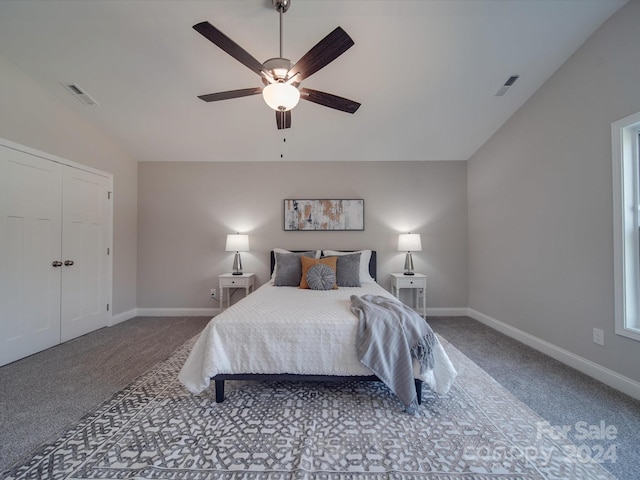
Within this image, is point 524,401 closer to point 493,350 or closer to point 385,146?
point 493,350

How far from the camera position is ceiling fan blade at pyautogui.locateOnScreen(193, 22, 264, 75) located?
1.48 metres

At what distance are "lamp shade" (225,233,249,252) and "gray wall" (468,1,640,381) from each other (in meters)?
3.50

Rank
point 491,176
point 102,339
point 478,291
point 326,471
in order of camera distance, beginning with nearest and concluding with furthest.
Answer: point 326,471
point 102,339
point 491,176
point 478,291

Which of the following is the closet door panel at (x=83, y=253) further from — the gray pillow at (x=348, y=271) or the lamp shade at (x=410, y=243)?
the lamp shade at (x=410, y=243)

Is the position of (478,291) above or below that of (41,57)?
below

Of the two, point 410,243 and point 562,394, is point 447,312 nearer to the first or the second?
point 410,243

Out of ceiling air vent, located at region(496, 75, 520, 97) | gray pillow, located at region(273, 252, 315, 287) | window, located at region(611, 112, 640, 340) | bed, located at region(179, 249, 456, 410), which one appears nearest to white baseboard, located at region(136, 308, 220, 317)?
gray pillow, located at region(273, 252, 315, 287)

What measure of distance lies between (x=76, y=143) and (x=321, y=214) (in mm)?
3227

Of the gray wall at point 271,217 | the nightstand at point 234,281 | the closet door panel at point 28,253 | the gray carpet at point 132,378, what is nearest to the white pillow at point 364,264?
the gray wall at point 271,217

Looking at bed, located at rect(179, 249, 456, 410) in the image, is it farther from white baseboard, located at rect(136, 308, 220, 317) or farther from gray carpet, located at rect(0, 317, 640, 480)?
white baseboard, located at rect(136, 308, 220, 317)

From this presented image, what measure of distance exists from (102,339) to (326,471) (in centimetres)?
319

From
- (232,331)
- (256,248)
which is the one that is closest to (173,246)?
(256,248)

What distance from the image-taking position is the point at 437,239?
399cm

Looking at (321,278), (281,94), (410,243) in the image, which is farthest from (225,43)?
(410,243)
